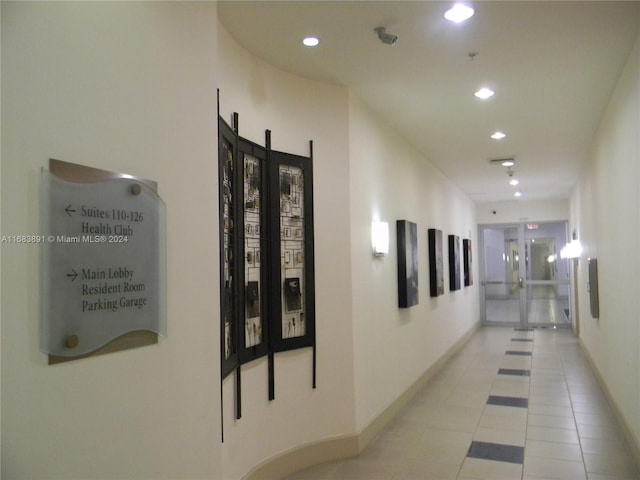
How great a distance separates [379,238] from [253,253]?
1696 millimetres

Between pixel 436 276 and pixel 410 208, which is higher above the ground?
pixel 410 208

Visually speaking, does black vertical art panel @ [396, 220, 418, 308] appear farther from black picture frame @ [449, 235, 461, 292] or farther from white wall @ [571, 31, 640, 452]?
black picture frame @ [449, 235, 461, 292]

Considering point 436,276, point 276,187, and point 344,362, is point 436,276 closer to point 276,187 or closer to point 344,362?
point 344,362

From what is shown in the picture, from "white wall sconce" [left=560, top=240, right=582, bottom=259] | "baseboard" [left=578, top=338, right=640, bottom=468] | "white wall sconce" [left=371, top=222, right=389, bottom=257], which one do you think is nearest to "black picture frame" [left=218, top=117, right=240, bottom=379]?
"white wall sconce" [left=371, top=222, right=389, bottom=257]

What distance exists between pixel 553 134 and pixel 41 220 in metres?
6.22

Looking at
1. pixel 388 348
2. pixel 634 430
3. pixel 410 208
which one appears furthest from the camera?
pixel 410 208

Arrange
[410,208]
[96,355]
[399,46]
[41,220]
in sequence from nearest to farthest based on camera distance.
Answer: [41,220] < [96,355] < [399,46] < [410,208]

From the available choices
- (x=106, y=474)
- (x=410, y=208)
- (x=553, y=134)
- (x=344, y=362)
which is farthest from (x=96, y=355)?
(x=553, y=134)

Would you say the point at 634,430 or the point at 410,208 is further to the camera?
the point at 410,208

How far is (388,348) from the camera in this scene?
5.33 meters

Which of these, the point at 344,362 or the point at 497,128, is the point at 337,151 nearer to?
the point at 344,362

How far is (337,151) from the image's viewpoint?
432 centimetres

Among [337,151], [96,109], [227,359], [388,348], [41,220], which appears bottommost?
[388,348]

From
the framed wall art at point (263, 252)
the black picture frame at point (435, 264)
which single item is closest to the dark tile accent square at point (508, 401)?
the black picture frame at point (435, 264)
